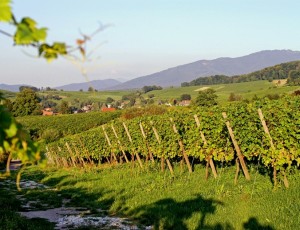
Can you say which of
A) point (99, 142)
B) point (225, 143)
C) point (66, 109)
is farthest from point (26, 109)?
point (225, 143)

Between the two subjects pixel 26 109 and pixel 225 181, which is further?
pixel 26 109

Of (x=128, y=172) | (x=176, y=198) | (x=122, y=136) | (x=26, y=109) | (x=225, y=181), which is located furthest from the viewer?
(x=26, y=109)

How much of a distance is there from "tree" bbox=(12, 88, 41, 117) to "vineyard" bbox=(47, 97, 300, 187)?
221 feet

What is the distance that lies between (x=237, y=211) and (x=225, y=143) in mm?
5699

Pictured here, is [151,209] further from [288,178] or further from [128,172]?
[128,172]

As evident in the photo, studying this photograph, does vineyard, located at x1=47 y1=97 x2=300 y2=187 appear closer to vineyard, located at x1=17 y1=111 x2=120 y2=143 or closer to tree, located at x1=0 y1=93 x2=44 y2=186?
tree, located at x1=0 y1=93 x2=44 y2=186

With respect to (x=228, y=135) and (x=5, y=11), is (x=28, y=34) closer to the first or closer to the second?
(x=5, y=11)

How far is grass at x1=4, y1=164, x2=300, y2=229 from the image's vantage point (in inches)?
360

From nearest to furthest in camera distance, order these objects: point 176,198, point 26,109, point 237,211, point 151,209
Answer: point 237,211 → point 151,209 → point 176,198 → point 26,109

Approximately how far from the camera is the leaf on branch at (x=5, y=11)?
181cm

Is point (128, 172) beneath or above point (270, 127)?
beneath

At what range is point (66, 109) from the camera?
10794 centimetres

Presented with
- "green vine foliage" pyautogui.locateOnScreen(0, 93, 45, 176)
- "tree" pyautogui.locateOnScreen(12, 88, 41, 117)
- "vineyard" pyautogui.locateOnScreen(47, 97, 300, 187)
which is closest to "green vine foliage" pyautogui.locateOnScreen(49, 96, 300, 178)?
"vineyard" pyautogui.locateOnScreen(47, 97, 300, 187)

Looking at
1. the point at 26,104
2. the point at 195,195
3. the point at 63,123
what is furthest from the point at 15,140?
the point at 26,104
